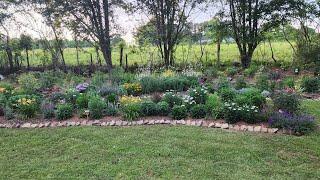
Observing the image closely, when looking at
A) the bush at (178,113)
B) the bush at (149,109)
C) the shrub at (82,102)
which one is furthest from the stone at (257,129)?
the shrub at (82,102)

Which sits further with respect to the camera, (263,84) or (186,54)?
(186,54)

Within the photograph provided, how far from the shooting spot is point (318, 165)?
4973 mm

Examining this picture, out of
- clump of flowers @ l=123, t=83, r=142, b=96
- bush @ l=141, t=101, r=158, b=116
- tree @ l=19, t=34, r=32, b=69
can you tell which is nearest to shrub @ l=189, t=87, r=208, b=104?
bush @ l=141, t=101, r=158, b=116

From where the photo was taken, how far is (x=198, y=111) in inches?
280

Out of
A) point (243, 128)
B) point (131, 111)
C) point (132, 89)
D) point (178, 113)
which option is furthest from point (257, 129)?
point (132, 89)

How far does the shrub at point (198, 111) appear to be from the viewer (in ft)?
23.3

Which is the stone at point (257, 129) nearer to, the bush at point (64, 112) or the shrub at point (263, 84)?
the shrub at point (263, 84)

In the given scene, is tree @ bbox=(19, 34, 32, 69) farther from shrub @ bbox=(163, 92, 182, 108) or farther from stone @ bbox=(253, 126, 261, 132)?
stone @ bbox=(253, 126, 261, 132)

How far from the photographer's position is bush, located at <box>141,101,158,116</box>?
24.1 ft

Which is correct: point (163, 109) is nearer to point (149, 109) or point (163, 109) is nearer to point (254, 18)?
point (149, 109)

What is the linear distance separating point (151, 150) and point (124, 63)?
11.2 metres

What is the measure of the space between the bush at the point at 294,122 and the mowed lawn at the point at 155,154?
19cm

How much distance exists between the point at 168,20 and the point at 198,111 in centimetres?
894

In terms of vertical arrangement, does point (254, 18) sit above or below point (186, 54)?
above
